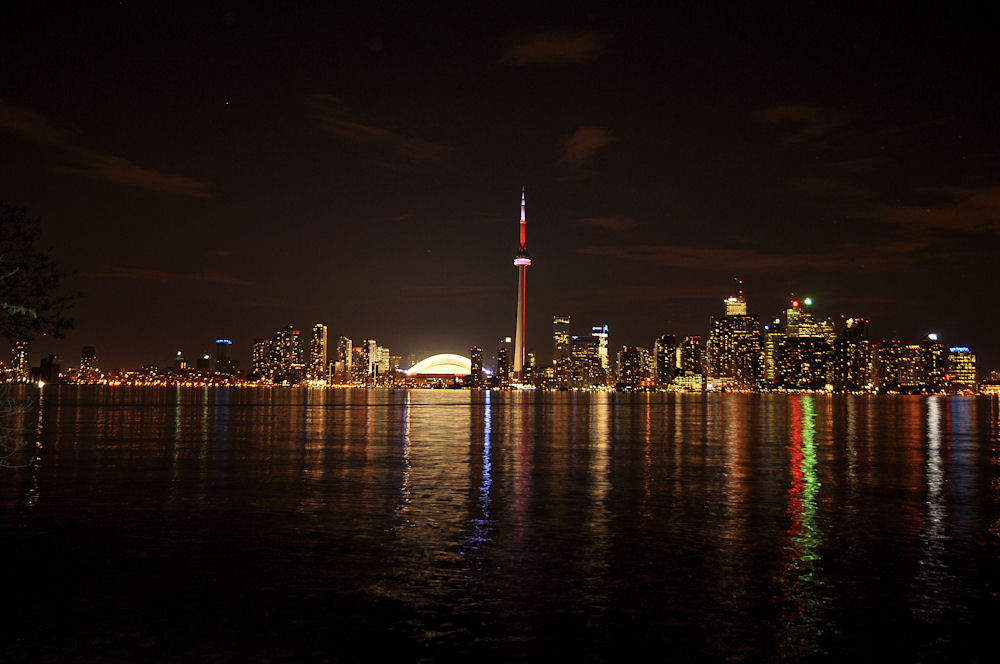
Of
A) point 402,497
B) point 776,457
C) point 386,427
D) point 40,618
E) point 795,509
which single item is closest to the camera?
point 40,618

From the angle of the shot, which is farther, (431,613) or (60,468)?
(60,468)

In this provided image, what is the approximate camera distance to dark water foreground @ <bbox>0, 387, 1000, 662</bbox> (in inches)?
512

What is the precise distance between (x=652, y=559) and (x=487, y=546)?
4019 mm

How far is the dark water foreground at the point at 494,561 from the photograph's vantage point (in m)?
13.0

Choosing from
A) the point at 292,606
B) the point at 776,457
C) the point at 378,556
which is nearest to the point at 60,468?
the point at 378,556

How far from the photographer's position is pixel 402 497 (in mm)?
28422

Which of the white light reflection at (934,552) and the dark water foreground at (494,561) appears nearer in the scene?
the dark water foreground at (494,561)

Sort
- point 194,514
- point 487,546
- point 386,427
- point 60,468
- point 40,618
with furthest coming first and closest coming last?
point 386,427, point 60,468, point 194,514, point 487,546, point 40,618

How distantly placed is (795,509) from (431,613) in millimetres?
16204

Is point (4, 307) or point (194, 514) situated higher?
point (4, 307)

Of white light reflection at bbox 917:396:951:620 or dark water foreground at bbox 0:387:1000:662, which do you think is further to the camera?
white light reflection at bbox 917:396:951:620

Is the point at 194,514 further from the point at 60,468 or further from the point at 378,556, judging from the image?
the point at 60,468

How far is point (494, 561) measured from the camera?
1861 centimetres

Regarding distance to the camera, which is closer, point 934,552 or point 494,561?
point 494,561
